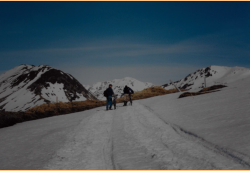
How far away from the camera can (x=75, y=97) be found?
353ft

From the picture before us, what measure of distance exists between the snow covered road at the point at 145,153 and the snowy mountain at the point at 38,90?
8590 centimetres

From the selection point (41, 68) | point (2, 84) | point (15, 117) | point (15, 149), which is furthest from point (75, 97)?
point (15, 149)

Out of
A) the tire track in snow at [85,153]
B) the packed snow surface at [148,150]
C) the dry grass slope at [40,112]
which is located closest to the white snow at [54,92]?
the dry grass slope at [40,112]

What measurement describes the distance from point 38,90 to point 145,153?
107167mm

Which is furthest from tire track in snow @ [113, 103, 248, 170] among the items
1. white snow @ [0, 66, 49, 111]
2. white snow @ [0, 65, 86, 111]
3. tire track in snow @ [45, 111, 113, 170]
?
white snow @ [0, 66, 49, 111]

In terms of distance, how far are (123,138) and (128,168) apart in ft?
7.60

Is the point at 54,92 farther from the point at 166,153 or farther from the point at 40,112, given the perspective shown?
the point at 166,153

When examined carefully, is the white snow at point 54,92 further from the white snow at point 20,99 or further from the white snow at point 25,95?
the white snow at point 20,99

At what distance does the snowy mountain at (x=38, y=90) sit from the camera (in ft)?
283

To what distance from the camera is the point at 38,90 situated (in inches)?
3819

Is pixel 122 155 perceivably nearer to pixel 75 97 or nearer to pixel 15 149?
pixel 15 149

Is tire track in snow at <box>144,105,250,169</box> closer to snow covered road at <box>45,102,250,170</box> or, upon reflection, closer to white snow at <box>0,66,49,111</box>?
snow covered road at <box>45,102,250,170</box>

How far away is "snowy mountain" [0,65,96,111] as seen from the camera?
283ft

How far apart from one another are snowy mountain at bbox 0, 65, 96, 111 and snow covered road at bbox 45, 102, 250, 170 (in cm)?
8590
